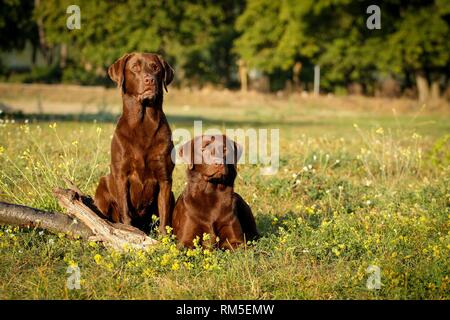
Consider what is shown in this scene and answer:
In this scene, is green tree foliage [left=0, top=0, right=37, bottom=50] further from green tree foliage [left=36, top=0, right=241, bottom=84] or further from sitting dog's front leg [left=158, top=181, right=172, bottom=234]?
sitting dog's front leg [left=158, top=181, right=172, bottom=234]

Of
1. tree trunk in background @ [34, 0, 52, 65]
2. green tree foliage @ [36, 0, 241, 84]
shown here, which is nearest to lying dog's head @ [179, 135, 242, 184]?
green tree foliage @ [36, 0, 241, 84]

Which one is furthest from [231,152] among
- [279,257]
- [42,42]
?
[42,42]

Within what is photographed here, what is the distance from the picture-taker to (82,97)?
3070cm

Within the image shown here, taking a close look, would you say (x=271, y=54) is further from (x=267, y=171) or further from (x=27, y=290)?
(x=27, y=290)

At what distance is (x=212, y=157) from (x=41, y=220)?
5.36 ft

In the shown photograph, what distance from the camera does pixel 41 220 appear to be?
574 cm

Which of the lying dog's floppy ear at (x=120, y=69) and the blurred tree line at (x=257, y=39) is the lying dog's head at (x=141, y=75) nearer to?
the lying dog's floppy ear at (x=120, y=69)

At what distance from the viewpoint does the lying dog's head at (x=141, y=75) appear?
5918mm

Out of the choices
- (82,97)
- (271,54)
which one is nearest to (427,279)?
(82,97)

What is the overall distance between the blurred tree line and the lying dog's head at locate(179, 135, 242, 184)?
97.8 ft

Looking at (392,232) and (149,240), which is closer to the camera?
(149,240)

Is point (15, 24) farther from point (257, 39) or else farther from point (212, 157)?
point (212, 157)

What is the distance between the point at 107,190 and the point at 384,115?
24467 mm

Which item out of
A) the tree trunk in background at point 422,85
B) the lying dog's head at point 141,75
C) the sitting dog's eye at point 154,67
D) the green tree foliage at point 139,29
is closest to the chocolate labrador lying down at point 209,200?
the lying dog's head at point 141,75
